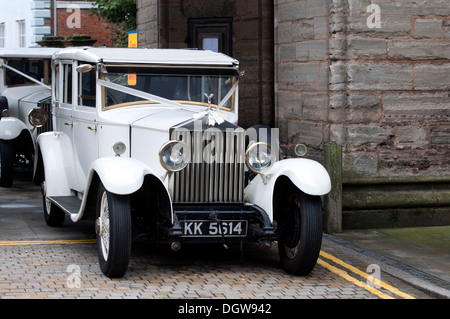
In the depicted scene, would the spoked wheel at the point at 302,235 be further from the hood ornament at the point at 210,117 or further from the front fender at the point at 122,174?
the front fender at the point at 122,174

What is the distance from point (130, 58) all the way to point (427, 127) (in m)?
4.00

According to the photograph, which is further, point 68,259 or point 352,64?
point 352,64

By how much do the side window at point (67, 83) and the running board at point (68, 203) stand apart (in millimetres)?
1106

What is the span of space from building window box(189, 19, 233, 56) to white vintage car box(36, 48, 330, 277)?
234 inches

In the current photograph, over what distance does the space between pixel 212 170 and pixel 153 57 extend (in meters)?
1.68

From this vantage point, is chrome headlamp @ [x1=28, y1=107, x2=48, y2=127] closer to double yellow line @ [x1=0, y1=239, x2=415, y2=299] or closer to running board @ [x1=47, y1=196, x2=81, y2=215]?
running board @ [x1=47, y1=196, x2=81, y2=215]

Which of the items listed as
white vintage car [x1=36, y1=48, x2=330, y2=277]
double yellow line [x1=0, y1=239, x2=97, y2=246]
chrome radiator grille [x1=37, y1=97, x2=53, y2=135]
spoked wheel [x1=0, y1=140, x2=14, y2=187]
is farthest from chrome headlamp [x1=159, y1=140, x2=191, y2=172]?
spoked wheel [x1=0, y1=140, x2=14, y2=187]

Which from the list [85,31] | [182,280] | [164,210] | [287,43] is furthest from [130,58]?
[85,31]

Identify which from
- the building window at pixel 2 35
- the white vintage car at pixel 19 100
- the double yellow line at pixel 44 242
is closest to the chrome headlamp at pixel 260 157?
the double yellow line at pixel 44 242

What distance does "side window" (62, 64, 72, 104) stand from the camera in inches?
398

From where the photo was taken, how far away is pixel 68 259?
862cm

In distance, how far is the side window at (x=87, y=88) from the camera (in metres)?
9.30

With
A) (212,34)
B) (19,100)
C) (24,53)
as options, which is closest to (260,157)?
(19,100)

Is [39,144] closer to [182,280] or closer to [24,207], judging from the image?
→ [24,207]
